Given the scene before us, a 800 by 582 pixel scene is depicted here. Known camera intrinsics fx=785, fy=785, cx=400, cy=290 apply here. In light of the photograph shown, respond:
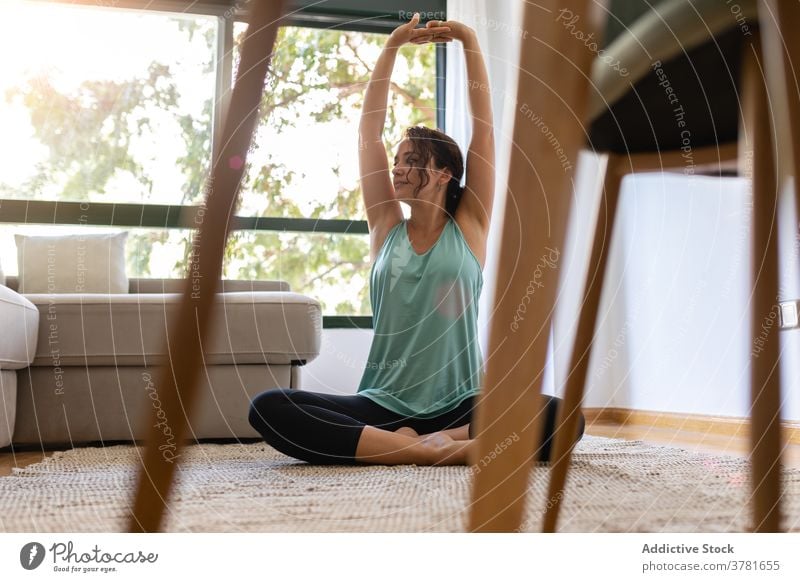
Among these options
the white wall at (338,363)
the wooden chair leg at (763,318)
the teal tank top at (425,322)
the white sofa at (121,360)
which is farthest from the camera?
the white wall at (338,363)

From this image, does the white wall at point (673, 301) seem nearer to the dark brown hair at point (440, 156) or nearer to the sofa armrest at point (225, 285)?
the dark brown hair at point (440, 156)

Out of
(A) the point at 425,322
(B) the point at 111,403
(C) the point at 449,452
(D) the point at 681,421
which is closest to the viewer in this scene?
(C) the point at 449,452

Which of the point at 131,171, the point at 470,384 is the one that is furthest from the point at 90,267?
the point at 470,384

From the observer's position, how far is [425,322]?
43.6 inches

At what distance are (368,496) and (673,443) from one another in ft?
2.12

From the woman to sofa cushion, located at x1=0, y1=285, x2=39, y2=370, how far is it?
39 centimetres

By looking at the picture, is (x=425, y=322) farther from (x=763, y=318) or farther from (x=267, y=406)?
(x=763, y=318)

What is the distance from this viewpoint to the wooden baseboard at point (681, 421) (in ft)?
3.57

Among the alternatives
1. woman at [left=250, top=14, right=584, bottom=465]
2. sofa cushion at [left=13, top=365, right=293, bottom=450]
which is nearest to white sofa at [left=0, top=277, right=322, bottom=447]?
sofa cushion at [left=13, top=365, right=293, bottom=450]

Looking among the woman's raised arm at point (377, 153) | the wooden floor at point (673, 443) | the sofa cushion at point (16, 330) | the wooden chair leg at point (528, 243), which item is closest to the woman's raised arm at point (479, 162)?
the woman's raised arm at point (377, 153)

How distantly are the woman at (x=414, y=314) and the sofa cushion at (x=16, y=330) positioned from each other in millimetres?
387

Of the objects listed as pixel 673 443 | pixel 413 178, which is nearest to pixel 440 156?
pixel 413 178

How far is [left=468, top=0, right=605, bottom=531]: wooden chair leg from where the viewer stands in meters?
0.30

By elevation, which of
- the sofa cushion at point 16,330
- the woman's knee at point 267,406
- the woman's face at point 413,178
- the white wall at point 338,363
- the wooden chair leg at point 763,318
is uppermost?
the woman's face at point 413,178
